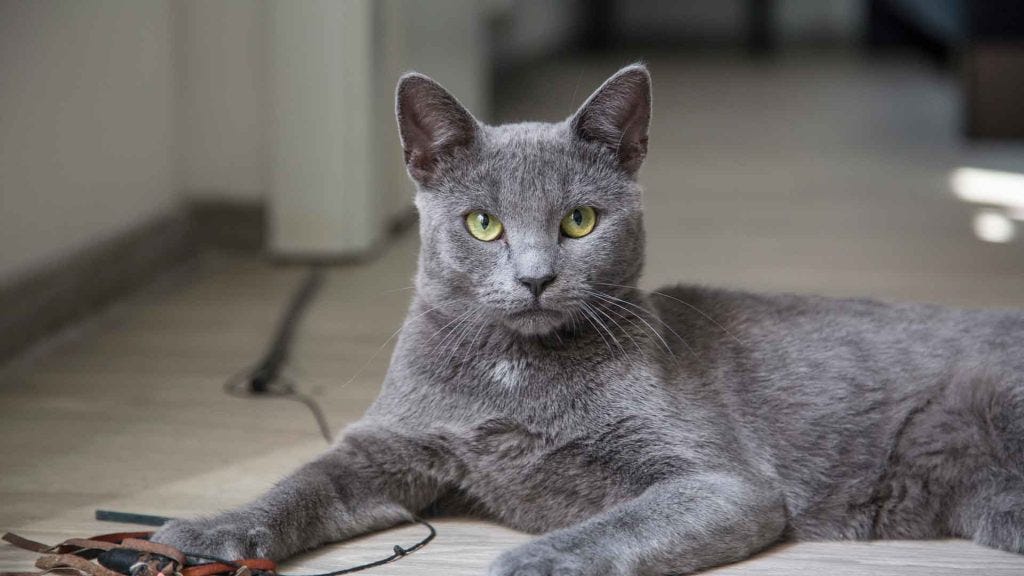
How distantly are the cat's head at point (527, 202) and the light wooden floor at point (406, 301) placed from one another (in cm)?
31

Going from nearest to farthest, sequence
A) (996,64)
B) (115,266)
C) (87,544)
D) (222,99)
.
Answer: (87,544)
(115,266)
(222,99)
(996,64)

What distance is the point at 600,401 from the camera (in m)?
1.51

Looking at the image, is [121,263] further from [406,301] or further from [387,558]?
[387,558]

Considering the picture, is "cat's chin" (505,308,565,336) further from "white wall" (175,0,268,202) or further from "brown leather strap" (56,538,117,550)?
"white wall" (175,0,268,202)

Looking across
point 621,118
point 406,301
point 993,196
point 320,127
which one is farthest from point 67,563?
point 993,196

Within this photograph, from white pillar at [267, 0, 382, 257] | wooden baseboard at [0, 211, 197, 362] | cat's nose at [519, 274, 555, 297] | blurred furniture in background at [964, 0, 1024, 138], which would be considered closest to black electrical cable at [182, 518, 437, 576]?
cat's nose at [519, 274, 555, 297]

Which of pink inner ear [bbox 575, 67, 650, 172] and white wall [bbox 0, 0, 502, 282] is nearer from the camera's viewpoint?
pink inner ear [bbox 575, 67, 650, 172]

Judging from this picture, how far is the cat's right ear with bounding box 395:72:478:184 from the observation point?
1.49 metres

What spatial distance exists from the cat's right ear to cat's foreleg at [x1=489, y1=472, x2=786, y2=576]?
447 mm

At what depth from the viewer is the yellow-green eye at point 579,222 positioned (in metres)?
1.48

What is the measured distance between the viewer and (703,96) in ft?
18.7

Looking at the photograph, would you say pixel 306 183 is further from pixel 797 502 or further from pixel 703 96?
pixel 703 96

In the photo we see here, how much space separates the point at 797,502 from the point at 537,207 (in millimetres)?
463

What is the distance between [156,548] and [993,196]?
2.90m
